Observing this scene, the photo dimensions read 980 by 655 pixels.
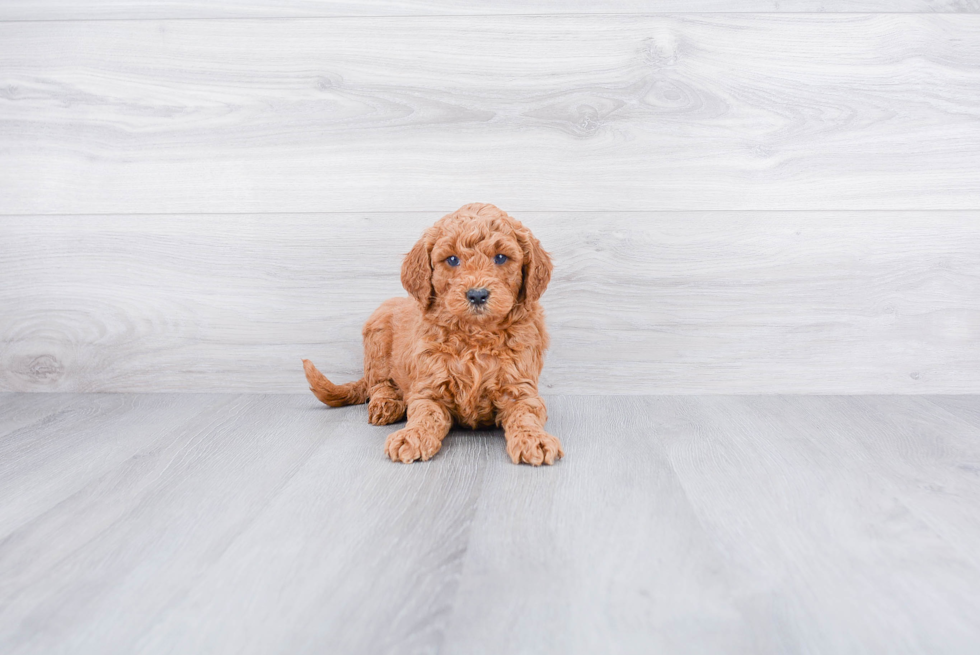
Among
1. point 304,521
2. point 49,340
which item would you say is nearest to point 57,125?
point 49,340

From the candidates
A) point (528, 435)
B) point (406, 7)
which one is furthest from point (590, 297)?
point (406, 7)

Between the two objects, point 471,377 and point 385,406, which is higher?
point 471,377

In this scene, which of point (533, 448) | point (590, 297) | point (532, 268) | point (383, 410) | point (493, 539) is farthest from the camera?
point (590, 297)

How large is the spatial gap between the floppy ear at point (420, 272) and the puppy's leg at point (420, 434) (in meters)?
0.23

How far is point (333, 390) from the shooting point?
1.74 meters

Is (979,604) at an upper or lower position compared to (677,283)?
lower

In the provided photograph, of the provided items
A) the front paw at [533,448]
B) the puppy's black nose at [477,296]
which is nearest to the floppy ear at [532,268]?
the puppy's black nose at [477,296]

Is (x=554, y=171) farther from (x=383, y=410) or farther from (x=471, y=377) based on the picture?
(x=383, y=410)

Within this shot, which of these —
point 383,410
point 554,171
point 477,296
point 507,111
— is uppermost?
point 507,111

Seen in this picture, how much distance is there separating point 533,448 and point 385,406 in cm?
46

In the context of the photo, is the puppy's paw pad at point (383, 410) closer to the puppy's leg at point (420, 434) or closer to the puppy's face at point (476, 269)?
the puppy's leg at point (420, 434)

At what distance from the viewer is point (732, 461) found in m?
1.35

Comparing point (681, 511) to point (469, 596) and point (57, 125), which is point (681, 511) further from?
point (57, 125)

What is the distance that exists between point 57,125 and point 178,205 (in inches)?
15.9
